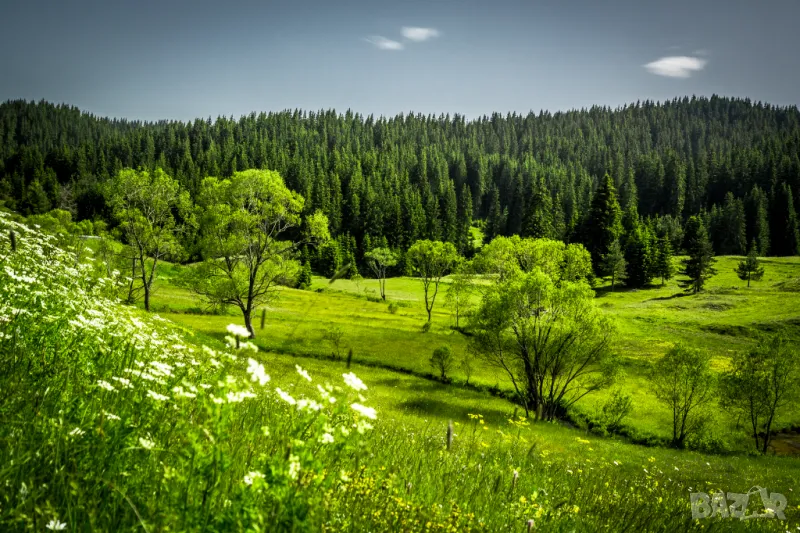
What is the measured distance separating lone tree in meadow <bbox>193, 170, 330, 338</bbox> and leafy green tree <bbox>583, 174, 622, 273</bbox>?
95.0m

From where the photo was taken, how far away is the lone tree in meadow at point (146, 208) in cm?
4522

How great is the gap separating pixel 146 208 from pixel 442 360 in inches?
1333

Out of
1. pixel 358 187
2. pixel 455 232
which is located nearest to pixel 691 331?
pixel 455 232

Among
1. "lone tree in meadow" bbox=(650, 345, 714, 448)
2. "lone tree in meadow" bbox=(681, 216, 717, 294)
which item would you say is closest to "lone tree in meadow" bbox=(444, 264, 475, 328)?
"lone tree in meadow" bbox=(650, 345, 714, 448)

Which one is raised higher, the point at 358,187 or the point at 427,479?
the point at 358,187

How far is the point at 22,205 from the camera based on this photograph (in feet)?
477

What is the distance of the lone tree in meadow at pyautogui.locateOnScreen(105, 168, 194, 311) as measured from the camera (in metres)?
45.2

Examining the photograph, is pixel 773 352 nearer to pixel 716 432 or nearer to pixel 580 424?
pixel 716 432

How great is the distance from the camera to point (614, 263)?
358 ft

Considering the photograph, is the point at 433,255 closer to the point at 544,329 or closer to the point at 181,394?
the point at 544,329

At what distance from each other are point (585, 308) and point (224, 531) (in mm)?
37004

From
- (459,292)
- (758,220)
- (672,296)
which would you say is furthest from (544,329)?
(758,220)

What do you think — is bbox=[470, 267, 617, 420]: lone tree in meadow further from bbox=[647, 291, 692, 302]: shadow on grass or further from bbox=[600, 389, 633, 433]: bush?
bbox=[647, 291, 692, 302]: shadow on grass

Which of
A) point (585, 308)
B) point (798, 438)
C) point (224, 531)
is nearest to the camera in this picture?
point (224, 531)
